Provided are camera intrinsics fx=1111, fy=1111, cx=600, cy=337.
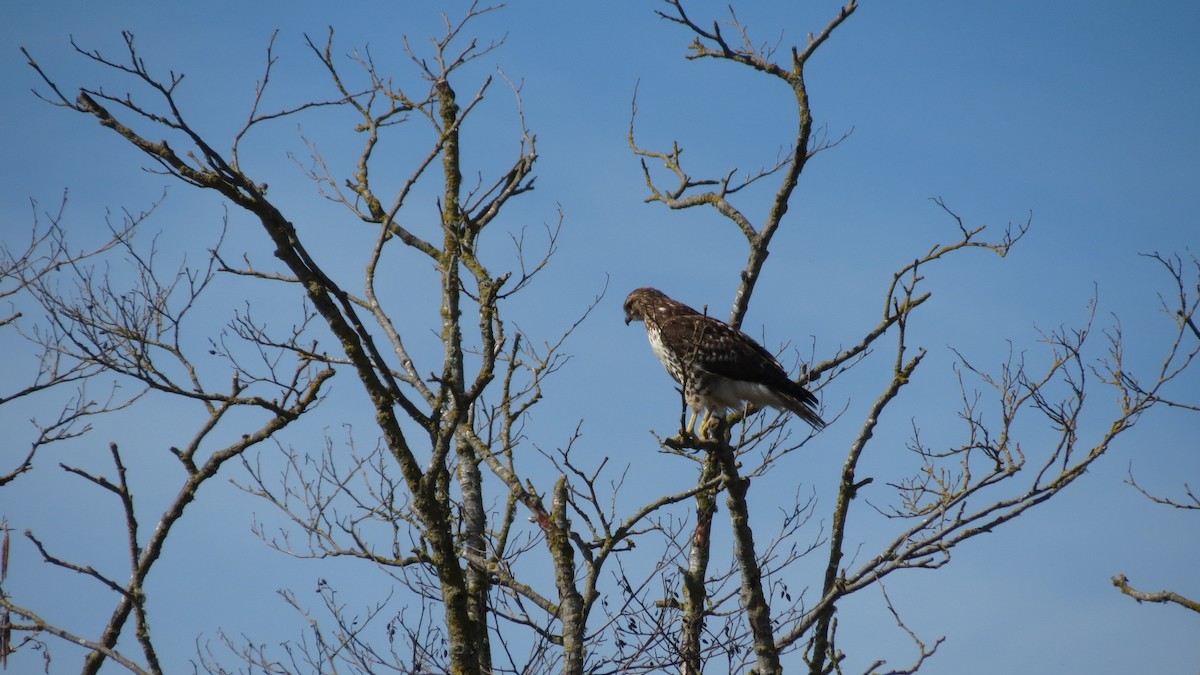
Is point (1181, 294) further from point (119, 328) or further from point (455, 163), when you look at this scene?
point (119, 328)

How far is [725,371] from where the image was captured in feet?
29.1

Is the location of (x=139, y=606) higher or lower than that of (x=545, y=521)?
lower

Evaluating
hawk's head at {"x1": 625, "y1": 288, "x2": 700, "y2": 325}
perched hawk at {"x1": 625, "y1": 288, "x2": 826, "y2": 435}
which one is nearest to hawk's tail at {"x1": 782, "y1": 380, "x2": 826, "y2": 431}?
perched hawk at {"x1": 625, "y1": 288, "x2": 826, "y2": 435}

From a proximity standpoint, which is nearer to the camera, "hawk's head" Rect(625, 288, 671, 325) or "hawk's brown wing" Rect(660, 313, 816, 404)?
"hawk's brown wing" Rect(660, 313, 816, 404)

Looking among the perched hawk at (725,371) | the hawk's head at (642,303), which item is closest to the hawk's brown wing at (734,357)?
the perched hawk at (725,371)

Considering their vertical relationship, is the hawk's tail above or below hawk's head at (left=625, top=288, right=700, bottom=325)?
below

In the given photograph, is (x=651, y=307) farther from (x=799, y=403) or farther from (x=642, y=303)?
(x=799, y=403)

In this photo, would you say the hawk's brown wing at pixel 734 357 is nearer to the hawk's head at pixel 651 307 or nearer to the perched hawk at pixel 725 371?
the perched hawk at pixel 725 371

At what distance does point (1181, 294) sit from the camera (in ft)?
23.8

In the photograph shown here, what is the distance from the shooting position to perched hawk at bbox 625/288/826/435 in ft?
28.3

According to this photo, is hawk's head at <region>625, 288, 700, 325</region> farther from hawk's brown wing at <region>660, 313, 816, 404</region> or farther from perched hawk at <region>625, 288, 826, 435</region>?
hawk's brown wing at <region>660, 313, 816, 404</region>

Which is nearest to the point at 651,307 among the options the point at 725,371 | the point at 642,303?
the point at 642,303

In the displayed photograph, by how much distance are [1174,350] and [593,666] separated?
439 centimetres

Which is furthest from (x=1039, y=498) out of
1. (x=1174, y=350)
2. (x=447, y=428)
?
(x=447, y=428)
